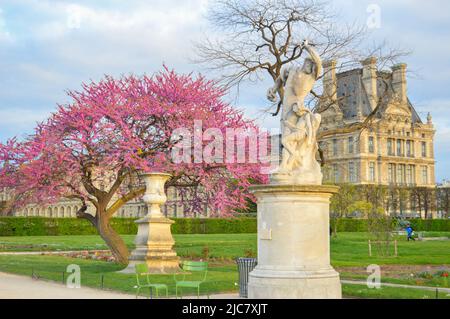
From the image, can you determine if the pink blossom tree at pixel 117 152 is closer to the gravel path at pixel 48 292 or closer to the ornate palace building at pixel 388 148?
the gravel path at pixel 48 292

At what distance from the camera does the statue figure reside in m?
10.6

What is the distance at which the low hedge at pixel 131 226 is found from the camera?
56312 millimetres

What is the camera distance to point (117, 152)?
66.0 feet

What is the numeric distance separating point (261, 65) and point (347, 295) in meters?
9.61

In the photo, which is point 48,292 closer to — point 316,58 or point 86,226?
point 316,58

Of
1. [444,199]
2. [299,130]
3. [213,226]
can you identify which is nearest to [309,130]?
[299,130]

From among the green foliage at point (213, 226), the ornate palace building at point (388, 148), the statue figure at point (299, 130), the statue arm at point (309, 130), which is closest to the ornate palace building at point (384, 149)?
the ornate palace building at point (388, 148)

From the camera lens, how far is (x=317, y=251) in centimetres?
1042

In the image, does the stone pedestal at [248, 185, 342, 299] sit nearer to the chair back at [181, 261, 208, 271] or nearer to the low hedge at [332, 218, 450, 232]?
the chair back at [181, 261, 208, 271]

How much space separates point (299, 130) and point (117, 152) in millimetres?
10339


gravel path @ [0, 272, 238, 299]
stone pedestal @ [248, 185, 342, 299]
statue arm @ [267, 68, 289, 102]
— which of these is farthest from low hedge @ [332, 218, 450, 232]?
stone pedestal @ [248, 185, 342, 299]

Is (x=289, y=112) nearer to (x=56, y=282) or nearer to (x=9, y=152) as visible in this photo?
(x=56, y=282)
